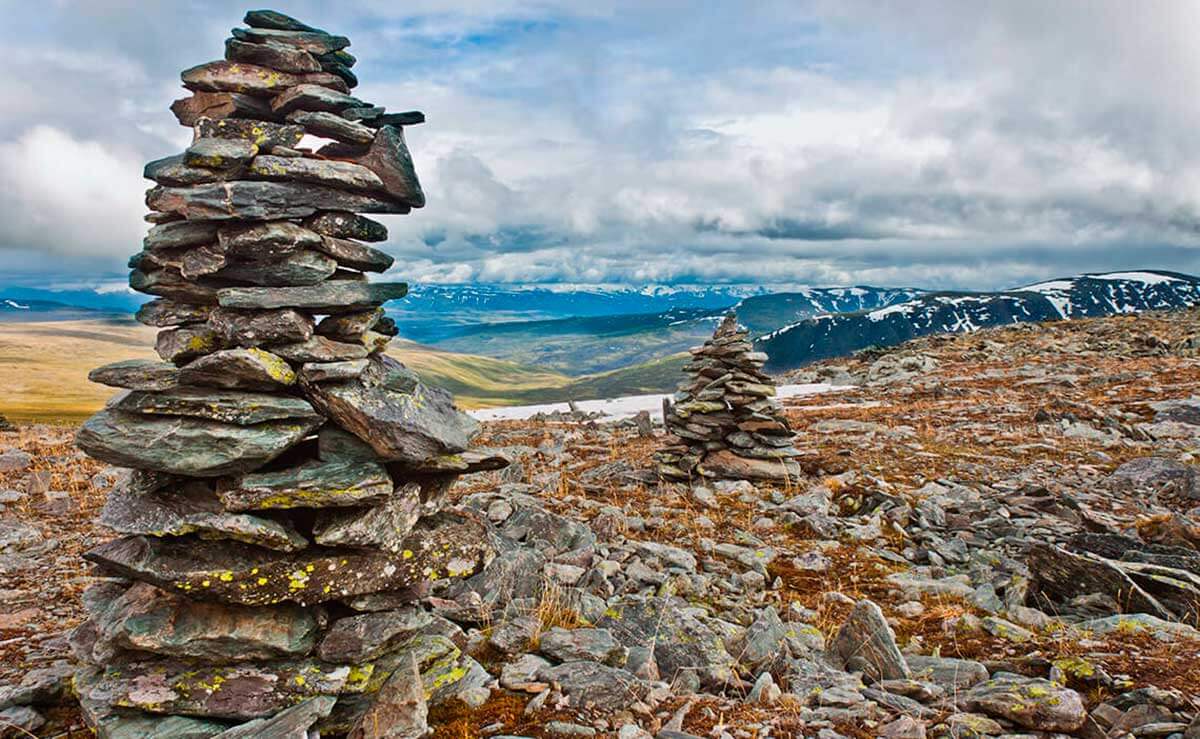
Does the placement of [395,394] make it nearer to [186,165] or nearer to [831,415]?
[186,165]

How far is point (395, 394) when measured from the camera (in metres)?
7.34

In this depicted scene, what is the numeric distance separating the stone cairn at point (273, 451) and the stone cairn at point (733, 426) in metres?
10.8

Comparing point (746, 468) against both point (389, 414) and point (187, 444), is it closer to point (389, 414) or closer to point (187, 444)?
point (389, 414)

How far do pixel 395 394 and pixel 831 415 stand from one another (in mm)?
23556

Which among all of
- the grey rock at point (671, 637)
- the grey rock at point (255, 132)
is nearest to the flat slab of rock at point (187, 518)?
the grey rock at point (255, 132)

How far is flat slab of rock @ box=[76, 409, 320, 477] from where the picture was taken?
654cm

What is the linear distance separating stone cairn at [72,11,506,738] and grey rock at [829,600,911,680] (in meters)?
4.43

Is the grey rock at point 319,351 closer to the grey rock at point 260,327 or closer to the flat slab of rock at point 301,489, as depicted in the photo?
the grey rock at point 260,327

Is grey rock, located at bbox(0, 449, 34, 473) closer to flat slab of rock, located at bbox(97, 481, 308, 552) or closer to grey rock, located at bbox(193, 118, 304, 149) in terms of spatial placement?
flat slab of rock, located at bbox(97, 481, 308, 552)

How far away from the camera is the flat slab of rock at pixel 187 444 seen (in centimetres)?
654

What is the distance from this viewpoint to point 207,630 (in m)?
6.51

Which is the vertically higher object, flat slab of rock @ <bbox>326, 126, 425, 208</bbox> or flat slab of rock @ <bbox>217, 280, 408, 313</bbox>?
flat slab of rock @ <bbox>326, 126, 425, 208</bbox>

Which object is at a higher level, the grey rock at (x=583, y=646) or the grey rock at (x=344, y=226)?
the grey rock at (x=344, y=226)

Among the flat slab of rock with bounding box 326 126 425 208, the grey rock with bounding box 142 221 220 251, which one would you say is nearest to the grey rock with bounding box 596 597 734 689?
the flat slab of rock with bounding box 326 126 425 208
